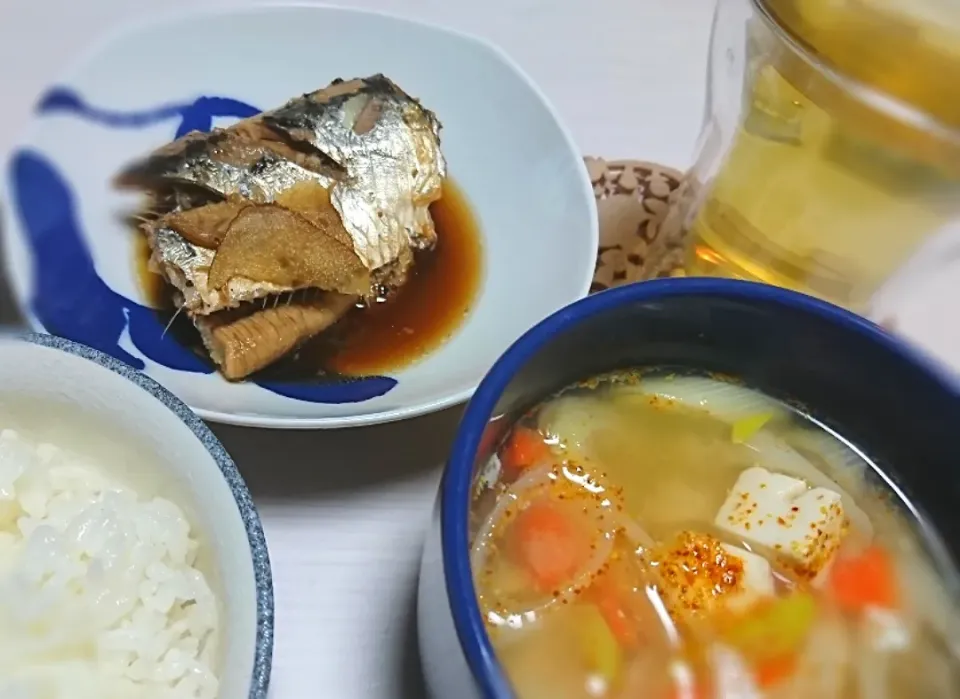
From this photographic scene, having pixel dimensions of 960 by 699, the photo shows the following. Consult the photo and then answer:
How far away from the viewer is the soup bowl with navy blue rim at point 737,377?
0.66 m

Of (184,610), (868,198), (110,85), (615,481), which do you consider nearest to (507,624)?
(615,481)

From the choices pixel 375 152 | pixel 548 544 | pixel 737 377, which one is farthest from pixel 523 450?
pixel 375 152

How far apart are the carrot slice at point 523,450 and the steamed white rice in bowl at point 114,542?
20cm

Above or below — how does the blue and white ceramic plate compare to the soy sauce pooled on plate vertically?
above

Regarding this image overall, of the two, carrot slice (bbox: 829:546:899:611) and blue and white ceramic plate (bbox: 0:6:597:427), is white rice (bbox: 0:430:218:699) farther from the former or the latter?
carrot slice (bbox: 829:546:899:611)

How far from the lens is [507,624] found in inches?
28.9

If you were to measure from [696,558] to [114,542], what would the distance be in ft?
1.53

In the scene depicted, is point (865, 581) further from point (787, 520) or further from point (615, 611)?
point (615, 611)

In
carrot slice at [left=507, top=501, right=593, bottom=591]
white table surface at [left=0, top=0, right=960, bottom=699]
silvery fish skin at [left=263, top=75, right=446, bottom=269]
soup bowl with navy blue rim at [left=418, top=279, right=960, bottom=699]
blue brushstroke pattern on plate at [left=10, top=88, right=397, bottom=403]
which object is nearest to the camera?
soup bowl with navy blue rim at [left=418, top=279, right=960, bottom=699]

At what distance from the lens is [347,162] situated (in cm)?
127

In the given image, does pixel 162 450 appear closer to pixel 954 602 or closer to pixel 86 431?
pixel 86 431

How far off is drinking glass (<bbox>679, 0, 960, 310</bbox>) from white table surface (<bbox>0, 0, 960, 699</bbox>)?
14cm

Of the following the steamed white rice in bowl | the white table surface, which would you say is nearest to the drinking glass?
the white table surface

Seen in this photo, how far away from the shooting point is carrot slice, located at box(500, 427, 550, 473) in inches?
31.5
